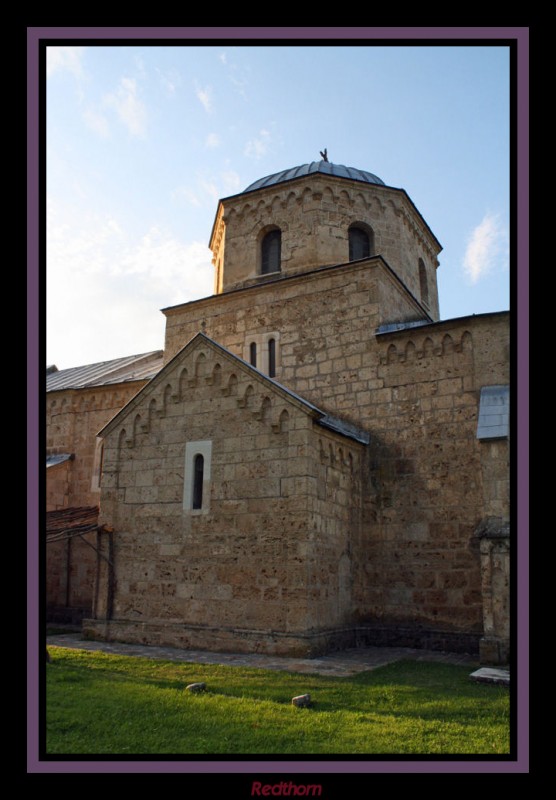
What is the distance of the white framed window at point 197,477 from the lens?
38.5 feet

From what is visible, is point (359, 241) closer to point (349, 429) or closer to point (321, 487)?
point (349, 429)

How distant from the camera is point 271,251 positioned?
1631cm

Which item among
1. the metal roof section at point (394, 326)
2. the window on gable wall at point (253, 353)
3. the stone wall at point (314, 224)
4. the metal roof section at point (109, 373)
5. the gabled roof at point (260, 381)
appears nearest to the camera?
the gabled roof at point (260, 381)

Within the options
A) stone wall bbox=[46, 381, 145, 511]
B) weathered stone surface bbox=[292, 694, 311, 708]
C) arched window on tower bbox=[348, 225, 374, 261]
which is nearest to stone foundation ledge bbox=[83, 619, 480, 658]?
weathered stone surface bbox=[292, 694, 311, 708]

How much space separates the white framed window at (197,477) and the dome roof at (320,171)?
7990 mm

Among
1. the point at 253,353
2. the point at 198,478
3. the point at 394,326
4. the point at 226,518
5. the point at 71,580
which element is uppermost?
the point at 394,326

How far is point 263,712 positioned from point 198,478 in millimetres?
6244

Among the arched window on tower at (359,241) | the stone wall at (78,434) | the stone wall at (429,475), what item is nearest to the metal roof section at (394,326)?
the stone wall at (429,475)

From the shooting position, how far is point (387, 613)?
39.1 ft

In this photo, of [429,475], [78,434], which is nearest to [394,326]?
[429,475]

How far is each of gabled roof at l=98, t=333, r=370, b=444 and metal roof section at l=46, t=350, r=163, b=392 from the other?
5087mm

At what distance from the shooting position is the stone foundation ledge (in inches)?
398

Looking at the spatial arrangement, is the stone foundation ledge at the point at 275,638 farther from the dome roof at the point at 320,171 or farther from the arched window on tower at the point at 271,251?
the dome roof at the point at 320,171
